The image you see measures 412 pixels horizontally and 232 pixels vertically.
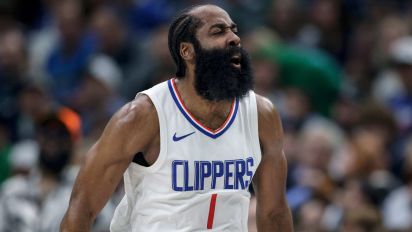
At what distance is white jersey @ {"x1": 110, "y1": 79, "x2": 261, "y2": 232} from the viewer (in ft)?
17.6

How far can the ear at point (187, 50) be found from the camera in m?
5.50

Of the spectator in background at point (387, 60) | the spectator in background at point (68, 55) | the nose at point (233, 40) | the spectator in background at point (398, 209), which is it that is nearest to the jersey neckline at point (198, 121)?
the nose at point (233, 40)

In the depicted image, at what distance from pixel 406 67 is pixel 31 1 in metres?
4.89

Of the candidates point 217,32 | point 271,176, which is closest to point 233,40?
point 217,32

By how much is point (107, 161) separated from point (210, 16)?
88 cm

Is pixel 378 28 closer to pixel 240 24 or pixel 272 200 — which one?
pixel 240 24

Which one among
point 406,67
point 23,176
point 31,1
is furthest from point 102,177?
point 31,1

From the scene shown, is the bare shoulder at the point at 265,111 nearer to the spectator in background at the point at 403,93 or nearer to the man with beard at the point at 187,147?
the man with beard at the point at 187,147

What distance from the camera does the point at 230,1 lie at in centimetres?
1129

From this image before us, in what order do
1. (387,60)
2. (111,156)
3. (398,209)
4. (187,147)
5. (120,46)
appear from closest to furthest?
(111,156) → (187,147) → (398,209) → (387,60) → (120,46)

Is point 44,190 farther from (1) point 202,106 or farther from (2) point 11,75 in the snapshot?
(2) point 11,75

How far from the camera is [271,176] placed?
570cm

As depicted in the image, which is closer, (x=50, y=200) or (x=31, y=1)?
(x=50, y=200)

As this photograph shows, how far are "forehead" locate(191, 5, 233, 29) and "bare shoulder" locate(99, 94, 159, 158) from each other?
1.69ft
